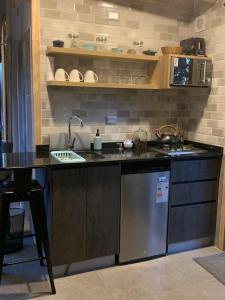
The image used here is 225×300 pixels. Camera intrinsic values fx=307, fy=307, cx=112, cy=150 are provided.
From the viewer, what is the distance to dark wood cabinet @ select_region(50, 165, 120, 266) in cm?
233

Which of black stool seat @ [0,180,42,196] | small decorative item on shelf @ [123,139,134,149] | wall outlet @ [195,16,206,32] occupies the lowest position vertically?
black stool seat @ [0,180,42,196]

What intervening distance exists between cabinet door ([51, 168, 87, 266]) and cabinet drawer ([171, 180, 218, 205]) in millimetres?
872

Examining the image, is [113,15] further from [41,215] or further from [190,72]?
[41,215]

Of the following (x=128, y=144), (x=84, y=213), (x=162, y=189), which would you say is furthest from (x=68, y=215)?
(x=128, y=144)

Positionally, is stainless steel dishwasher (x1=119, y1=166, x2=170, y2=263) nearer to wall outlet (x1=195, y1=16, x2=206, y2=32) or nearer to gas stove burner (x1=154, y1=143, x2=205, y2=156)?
gas stove burner (x1=154, y1=143, x2=205, y2=156)

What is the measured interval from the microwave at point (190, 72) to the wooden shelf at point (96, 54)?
0.22m

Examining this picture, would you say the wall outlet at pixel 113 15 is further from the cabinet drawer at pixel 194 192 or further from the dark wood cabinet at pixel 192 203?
the cabinet drawer at pixel 194 192

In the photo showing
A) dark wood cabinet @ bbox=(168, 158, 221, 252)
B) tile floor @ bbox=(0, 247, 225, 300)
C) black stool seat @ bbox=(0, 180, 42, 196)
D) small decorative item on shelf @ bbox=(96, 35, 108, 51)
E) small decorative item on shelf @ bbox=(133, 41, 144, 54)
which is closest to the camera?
black stool seat @ bbox=(0, 180, 42, 196)

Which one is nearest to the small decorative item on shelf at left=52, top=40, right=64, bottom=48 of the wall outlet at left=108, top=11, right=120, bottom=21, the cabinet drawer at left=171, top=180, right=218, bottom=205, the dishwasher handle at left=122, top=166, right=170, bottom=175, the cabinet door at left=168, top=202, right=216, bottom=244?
the wall outlet at left=108, top=11, right=120, bottom=21

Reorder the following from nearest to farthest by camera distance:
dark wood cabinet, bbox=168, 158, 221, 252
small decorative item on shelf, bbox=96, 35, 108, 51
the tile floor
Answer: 1. the tile floor
2. dark wood cabinet, bbox=168, 158, 221, 252
3. small decorative item on shelf, bbox=96, 35, 108, 51

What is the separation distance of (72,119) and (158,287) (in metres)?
1.64

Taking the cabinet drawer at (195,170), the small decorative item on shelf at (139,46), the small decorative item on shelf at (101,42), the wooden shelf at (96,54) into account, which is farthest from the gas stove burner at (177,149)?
the small decorative item on shelf at (101,42)

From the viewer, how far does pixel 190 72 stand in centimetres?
292

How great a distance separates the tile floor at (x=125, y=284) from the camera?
2.23 metres
